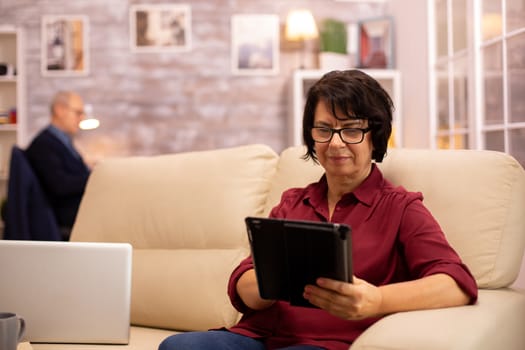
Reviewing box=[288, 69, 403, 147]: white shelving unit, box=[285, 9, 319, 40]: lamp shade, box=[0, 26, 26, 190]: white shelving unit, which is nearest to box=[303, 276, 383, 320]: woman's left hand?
box=[288, 69, 403, 147]: white shelving unit

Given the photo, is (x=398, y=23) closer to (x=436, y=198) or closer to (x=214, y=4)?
(x=214, y=4)

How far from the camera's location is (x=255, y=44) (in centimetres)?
525

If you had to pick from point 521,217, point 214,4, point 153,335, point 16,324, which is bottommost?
point 153,335

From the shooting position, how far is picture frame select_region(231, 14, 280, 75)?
17.2ft

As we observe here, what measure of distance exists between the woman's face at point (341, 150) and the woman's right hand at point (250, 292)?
33 centimetres

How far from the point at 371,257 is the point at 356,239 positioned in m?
0.06

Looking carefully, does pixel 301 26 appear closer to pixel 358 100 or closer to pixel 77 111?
pixel 77 111

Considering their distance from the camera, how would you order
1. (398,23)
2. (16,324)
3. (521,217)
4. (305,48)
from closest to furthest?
(16,324)
(521,217)
(398,23)
(305,48)

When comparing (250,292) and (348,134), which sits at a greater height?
(348,134)

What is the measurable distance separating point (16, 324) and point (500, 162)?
1257 millimetres

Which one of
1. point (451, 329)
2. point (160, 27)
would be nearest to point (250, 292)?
point (451, 329)

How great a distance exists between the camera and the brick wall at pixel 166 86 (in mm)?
5211

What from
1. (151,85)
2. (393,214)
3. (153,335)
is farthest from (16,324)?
(151,85)

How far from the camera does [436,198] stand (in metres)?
1.88
